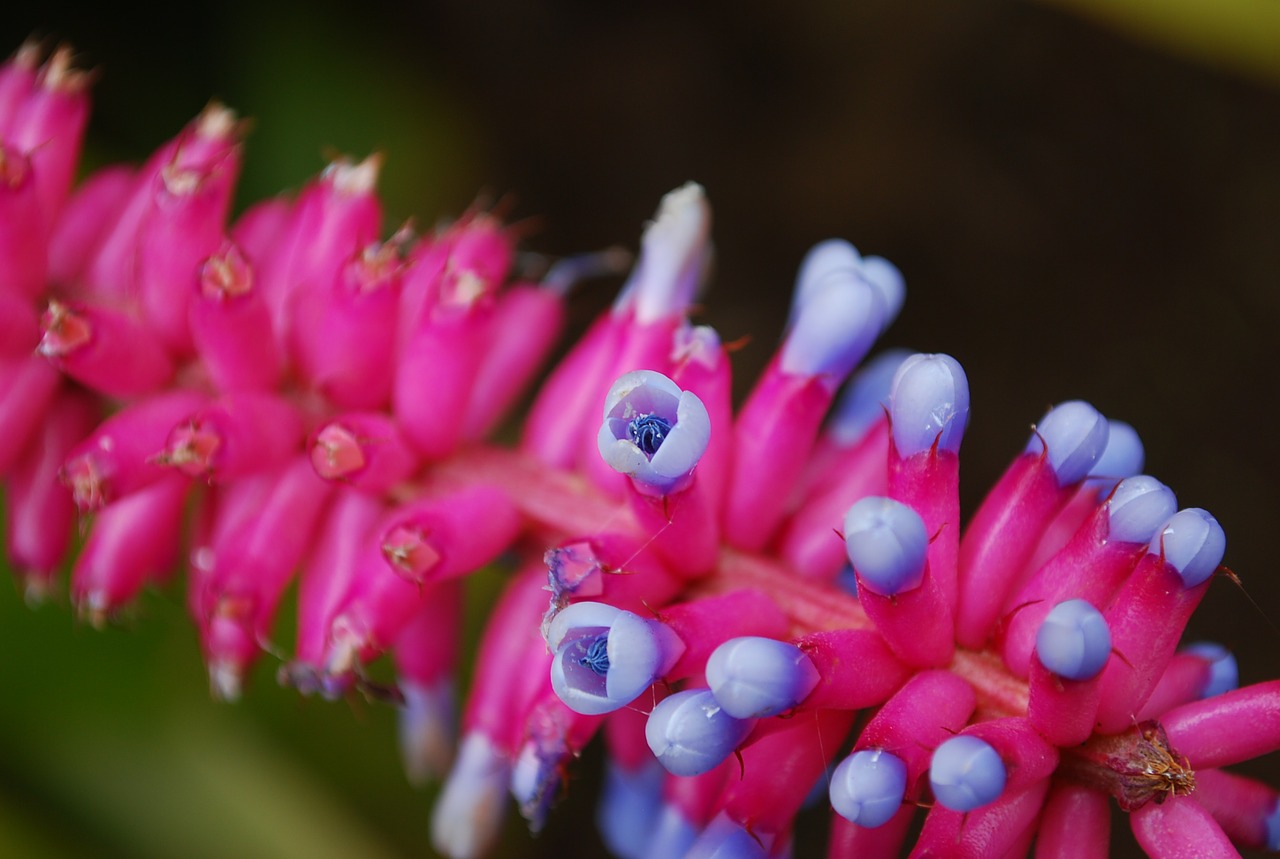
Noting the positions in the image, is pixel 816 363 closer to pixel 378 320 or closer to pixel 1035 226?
pixel 378 320

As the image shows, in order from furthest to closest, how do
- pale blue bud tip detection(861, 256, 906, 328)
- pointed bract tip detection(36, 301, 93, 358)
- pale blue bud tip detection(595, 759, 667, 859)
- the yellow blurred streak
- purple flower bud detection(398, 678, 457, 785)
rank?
1. the yellow blurred streak
2. purple flower bud detection(398, 678, 457, 785)
3. pale blue bud tip detection(595, 759, 667, 859)
4. pale blue bud tip detection(861, 256, 906, 328)
5. pointed bract tip detection(36, 301, 93, 358)

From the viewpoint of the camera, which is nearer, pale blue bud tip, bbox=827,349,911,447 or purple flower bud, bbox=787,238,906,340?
purple flower bud, bbox=787,238,906,340

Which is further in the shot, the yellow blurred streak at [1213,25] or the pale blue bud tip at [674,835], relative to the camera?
the yellow blurred streak at [1213,25]

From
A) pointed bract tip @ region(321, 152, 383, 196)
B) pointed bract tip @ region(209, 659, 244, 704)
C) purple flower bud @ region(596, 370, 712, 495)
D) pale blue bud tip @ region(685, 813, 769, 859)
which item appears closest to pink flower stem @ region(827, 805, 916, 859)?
pale blue bud tip @ region(685, 813, 769, 859)

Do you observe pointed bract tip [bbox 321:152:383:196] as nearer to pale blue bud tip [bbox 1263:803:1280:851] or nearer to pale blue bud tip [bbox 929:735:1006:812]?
pale blue bud tip [bbox 929:735:1006:812]

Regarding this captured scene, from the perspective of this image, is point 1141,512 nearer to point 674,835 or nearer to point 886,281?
point 886,281

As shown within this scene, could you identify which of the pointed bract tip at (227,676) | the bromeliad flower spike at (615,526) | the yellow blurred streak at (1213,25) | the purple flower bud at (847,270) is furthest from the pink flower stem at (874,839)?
the yellow blurred streak at (1213,25)

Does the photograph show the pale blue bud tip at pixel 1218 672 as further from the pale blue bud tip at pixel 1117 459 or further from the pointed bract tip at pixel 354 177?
the pointed bract tip at pixel 354 177

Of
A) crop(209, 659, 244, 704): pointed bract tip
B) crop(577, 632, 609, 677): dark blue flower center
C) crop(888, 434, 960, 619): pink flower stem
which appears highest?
crop(888, 434, 960, 619): pink flower stem
